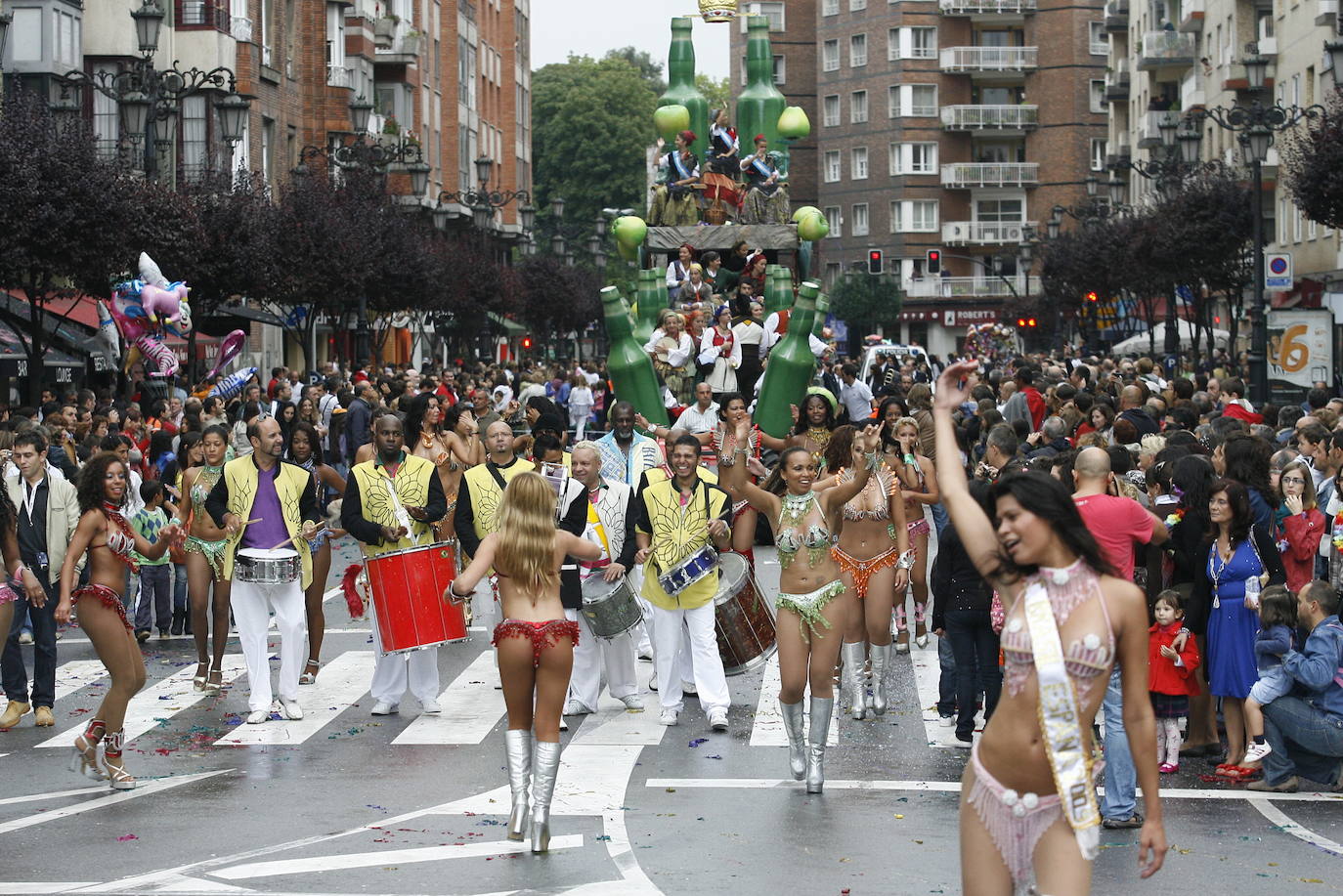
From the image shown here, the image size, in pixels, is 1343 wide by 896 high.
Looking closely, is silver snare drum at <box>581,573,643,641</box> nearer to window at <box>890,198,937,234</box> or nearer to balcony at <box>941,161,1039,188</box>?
window at <box>890,198,937,234</box>

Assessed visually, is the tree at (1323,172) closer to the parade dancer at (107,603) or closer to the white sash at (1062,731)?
the parade dancer at (107,603)

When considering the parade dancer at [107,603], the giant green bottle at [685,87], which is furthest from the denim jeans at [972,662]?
the giant green bottle at [685,87]

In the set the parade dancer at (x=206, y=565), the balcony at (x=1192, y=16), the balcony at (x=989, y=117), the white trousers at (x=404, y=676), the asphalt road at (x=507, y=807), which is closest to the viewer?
the asphalt road at (x=507, y=807)

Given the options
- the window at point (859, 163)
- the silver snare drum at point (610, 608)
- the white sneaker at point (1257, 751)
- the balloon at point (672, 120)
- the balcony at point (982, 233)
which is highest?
A: the window at point (859, 163)

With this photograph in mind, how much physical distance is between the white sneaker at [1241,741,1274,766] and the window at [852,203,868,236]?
81618mm

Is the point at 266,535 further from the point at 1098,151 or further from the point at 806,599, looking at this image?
the point at 1098,151

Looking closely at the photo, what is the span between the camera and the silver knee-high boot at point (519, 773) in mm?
9125

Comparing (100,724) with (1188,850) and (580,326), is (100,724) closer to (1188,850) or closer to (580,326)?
(1188,850)

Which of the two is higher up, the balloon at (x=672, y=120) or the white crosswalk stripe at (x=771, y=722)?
the balloon at (x=672, y=120)

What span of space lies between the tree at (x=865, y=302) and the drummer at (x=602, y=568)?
72280 millimetres

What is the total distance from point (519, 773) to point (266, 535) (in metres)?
4.13

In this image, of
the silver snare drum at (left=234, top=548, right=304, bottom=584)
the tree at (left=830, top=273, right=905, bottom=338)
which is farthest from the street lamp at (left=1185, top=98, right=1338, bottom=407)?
the tree at (left=830, top=273, right=905, bottom=338)

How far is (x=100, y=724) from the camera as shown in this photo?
1062 cm

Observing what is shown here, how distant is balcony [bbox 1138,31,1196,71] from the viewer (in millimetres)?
64938
